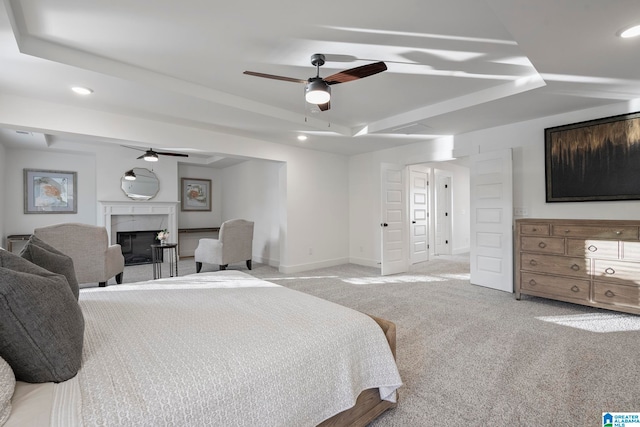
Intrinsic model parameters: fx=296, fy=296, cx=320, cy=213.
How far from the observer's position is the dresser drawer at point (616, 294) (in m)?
2.88

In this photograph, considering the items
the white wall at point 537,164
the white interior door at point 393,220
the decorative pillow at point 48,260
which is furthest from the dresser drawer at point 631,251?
the decorative pillow at point 48,260

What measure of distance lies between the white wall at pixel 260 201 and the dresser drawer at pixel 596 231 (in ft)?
13.1

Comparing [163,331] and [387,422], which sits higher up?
[163,331]

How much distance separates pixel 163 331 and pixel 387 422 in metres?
1.23

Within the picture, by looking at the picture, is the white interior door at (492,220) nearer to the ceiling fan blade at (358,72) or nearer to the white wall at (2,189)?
the ceiling fan blade at (358,72)

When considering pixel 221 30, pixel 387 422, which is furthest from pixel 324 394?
pixel 221 30

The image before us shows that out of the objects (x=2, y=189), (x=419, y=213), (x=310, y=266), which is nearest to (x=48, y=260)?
(x=310, y=266)

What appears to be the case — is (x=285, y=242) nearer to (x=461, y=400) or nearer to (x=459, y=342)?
(x=459, y=342)

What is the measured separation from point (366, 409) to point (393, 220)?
3.99m

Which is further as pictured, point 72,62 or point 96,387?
point 72,62

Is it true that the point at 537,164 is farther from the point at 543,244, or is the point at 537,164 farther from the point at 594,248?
the point at 594,248

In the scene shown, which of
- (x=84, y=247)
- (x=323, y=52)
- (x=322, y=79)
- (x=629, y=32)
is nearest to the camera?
(x=629, y=32)

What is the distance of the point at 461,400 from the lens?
1.73m

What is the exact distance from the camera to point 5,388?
0.83 m
